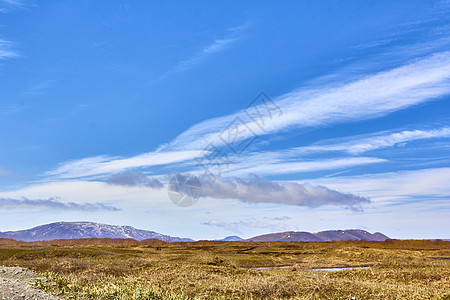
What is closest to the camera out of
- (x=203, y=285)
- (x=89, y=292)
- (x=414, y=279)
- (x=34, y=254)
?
(x=89, y=292)

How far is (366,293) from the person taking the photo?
2170cm

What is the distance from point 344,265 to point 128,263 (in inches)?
1764

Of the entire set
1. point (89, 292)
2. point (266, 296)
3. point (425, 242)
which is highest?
point (89, 292)

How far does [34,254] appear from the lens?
186 ft

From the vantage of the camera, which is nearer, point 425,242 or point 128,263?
point 128,263

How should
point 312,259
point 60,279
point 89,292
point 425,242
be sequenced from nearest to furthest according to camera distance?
1. point 89,292
2. point 60,279
3. point 312,259
4. point 425,242

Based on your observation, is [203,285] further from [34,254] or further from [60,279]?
[34,254]

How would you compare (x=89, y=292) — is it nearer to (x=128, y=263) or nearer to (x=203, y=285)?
(x=203, y=285)

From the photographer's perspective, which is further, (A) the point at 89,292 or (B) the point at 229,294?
(B) the point at 229,294

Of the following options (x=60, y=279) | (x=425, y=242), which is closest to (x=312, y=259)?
(x=60, y=279)

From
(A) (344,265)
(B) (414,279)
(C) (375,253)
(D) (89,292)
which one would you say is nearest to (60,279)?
(D) (89,292)

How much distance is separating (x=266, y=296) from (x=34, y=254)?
4862cm

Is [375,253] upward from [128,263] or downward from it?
downward

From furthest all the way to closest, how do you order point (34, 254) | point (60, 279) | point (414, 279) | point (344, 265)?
point (344, 265)
point (34, 254)
point (414, 279)
point (60, 279)
